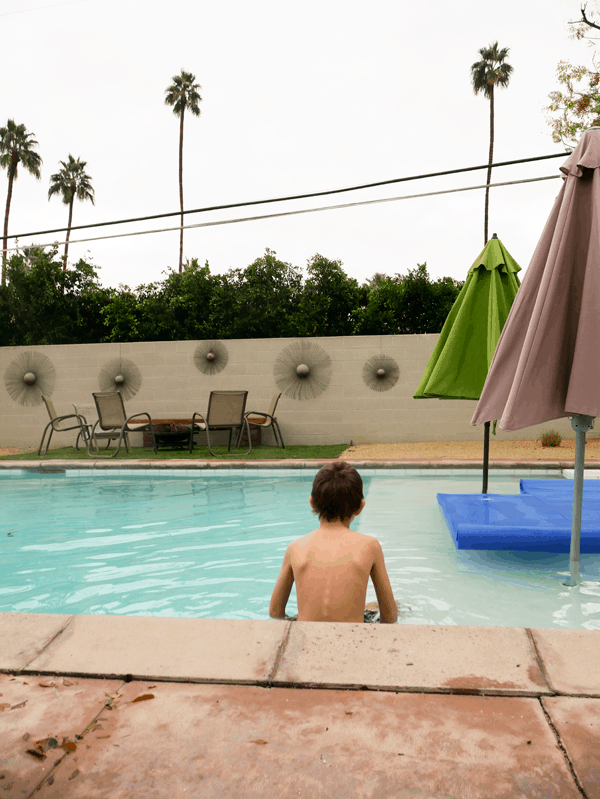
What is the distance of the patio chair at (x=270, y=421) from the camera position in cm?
943

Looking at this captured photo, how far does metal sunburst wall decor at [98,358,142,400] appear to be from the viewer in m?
10.8

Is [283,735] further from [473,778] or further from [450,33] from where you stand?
[450,33]

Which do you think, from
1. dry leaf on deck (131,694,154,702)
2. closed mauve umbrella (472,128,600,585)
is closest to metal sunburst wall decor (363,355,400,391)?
closed mauve umbrella (472,128,600,585)

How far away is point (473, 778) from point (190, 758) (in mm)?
568

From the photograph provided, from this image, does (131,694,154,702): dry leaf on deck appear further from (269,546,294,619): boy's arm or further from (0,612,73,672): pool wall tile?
(269,546,294,619): boy's arm

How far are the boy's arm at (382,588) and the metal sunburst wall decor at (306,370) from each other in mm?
8164

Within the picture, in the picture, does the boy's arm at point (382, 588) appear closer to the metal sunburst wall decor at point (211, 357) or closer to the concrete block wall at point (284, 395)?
the concrete block wall at point (284, 395)

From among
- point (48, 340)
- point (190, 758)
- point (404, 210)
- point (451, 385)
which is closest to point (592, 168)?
point (451, 385)

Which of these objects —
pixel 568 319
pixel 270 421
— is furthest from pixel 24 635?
pixel 270 421

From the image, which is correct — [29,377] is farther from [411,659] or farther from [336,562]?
[411,659]

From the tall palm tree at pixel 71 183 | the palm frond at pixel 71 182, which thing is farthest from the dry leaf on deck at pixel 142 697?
the palm frond at pixel 71 182

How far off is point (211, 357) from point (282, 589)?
28.1 feet

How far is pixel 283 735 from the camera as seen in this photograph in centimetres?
128

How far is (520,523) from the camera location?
3.75 meters
